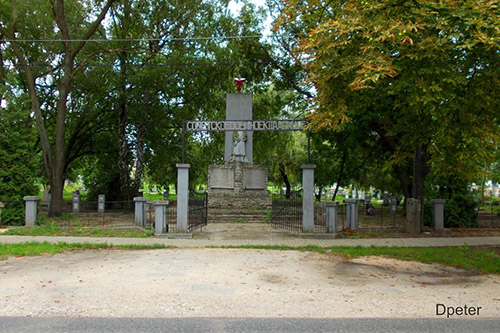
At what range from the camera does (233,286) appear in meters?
6.88

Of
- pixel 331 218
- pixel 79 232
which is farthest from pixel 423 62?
pixel 79 232

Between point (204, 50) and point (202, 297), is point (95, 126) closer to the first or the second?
point (204, 50)

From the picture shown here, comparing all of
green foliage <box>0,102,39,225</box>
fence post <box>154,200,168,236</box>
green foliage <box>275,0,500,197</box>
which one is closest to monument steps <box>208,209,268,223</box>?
fence post <box>154,200,168,236</box>

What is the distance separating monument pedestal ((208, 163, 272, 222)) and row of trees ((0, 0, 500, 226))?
4.43 metres

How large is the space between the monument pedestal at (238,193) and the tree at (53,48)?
7.20 metres

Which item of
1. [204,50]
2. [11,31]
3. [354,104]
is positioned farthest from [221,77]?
[354,104]

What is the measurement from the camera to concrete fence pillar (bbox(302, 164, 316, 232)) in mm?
12922

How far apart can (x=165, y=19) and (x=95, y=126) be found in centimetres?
839

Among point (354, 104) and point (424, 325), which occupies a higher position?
point (354, 104)

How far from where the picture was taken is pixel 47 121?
1009 inches

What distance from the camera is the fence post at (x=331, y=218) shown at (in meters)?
12.6

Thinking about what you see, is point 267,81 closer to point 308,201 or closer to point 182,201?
point 308,201

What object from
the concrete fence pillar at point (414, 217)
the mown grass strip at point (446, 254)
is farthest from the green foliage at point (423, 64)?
the concrete fence pillar at point (414, 217)

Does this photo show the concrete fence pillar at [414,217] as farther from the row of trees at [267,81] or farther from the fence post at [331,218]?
the fence post at [331,218]
